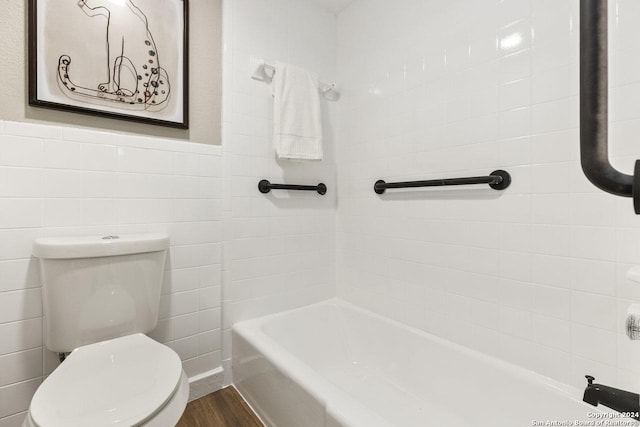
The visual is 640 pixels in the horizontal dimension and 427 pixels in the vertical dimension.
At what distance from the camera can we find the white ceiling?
74.4 inches

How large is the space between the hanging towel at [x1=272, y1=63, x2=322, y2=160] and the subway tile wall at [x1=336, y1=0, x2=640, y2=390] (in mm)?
271

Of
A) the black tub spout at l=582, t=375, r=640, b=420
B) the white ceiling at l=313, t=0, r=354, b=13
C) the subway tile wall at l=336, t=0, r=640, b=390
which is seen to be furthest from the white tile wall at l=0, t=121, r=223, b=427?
the black tub spout at l=582, t=375, r=640, b=420

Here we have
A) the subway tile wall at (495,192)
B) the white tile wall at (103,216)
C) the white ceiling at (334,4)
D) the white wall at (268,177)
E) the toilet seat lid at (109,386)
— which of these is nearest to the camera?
the toilet seat lid at (109,386)

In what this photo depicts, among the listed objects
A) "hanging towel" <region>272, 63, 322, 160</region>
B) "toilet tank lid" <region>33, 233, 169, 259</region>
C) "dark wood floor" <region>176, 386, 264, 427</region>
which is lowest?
"dark wood floor" <region>176, 386, 264, 427</region>

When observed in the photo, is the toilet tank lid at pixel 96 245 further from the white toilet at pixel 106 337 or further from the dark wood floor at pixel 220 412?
the dark wood floor at pixel 220 412

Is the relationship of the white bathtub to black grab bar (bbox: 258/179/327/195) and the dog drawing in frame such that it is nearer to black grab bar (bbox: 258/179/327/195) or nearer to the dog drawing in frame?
black grab bar (bbox: 258/179/327/195)

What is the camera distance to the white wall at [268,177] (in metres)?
1.63

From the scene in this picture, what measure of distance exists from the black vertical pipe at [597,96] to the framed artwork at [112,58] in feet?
4.84

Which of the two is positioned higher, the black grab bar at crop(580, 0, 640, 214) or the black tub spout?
the black grab bar at crop(580, 0, 640, 214)

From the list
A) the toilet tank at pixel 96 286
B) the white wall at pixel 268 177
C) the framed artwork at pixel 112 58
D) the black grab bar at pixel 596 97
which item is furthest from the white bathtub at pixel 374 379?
the framed artwork at pixel 112 58

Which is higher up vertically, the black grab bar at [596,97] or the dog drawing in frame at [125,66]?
the dog drawing in frame at [125,66]

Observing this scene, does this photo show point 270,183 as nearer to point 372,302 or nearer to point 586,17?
point 372,302

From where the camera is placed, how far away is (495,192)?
1.26 metres

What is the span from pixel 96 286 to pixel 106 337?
0.20 m
